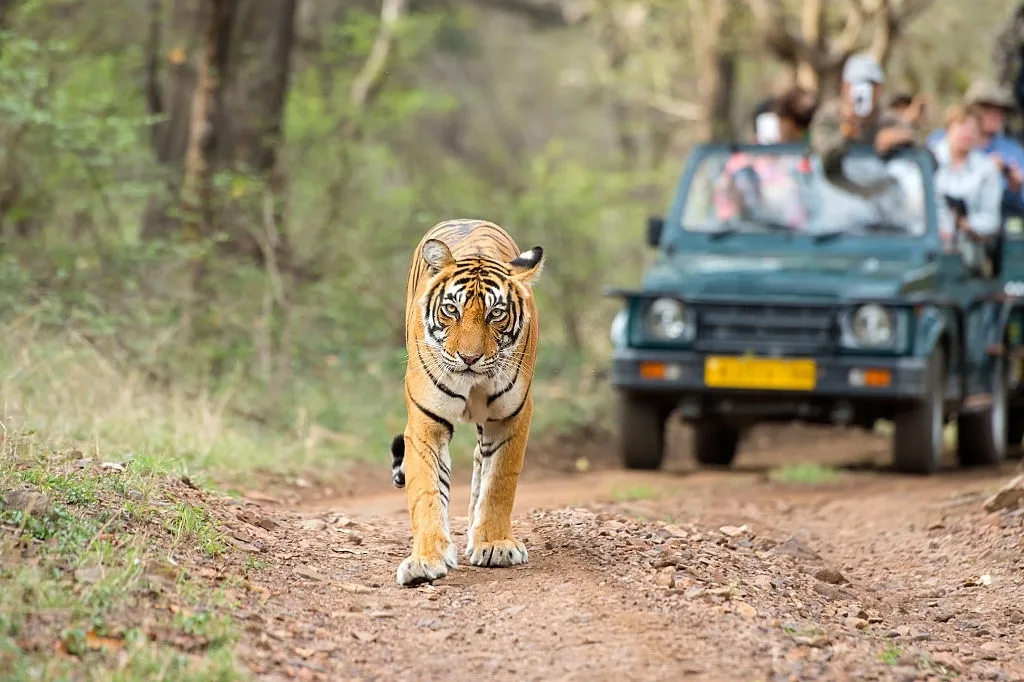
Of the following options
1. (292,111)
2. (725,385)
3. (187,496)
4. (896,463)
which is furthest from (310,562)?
(292,111)

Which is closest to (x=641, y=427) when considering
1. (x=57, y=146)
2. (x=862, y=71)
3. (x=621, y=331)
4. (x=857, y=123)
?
(x=621, y=331)

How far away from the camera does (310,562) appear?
6344mm

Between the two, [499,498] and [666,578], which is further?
[499,498]

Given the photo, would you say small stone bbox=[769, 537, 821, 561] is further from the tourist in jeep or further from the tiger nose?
the tourist in jeep

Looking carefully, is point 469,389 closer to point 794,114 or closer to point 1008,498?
point 1008,498

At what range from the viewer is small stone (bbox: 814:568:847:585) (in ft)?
21.9

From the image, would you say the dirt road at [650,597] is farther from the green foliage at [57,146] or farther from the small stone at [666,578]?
the green foliage at [57,146]

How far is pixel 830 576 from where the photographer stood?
671 cm

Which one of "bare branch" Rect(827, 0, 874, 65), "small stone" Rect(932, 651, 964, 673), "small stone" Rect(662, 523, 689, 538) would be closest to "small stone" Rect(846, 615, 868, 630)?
"small stone" Rect(932, 651, 964, 673)

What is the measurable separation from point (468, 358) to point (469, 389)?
0.26 meters

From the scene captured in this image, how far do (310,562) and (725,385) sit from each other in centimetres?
466

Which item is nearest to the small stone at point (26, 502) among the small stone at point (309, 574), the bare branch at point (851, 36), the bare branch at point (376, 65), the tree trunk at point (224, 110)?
the small stone at point (309, 574)

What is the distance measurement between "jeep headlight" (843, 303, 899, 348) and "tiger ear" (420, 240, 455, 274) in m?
4.71

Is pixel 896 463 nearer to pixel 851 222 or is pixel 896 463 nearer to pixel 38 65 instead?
pixel 851 222
